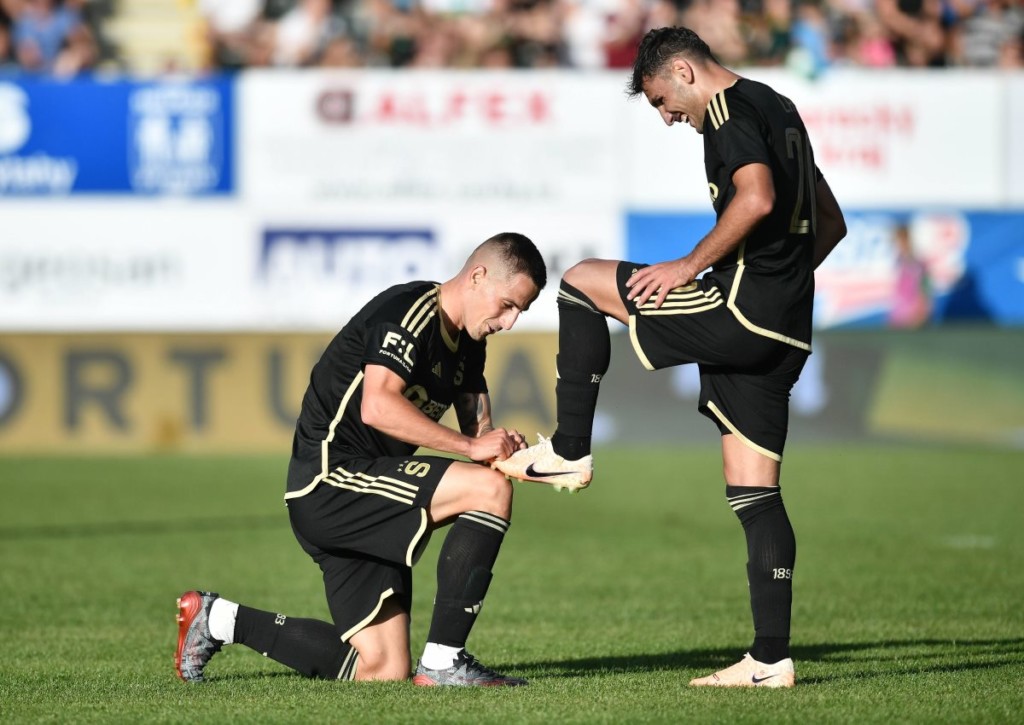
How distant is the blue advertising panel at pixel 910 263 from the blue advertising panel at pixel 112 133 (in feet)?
16.1

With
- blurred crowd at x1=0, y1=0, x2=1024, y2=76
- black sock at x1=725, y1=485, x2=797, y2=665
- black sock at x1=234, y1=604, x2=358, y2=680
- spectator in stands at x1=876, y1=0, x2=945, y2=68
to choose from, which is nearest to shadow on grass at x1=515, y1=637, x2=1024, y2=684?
black sock at x1=725, y1=485, x2=797, y2=665

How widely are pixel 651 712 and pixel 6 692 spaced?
2.37m

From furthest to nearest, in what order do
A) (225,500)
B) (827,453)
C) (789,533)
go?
1. (827,453)
2. (225,500)
3. (789,533)

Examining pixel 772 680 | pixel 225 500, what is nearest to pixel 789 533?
pixel 772 680

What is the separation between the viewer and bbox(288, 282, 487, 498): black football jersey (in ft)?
19.0

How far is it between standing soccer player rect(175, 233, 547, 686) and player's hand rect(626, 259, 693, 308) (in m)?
0.34

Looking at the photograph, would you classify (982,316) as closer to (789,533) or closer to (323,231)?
(323,231)

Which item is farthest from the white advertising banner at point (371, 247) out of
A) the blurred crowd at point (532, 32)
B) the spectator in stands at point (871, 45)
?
the spectator in stands at point (871, 45)

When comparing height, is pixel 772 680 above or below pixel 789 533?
below

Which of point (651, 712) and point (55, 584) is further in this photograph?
point (55, 584)

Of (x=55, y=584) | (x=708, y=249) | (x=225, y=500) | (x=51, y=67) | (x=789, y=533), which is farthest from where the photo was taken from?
(x=51, y=67)

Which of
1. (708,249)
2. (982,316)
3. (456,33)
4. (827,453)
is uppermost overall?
(456,33)

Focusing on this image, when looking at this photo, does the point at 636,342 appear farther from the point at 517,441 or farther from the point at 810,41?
the point at 810,41

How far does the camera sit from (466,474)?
5.75 meters
